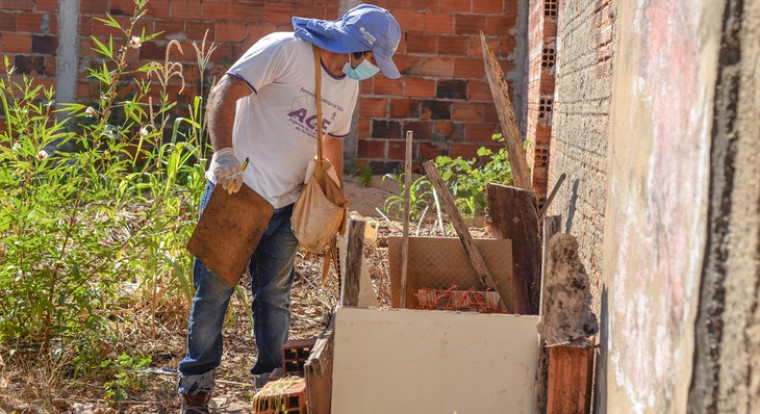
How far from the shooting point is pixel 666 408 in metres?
1.86

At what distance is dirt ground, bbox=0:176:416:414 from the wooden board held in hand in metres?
0.72

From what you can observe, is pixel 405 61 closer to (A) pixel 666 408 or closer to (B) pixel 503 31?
(B) pixel 503 31

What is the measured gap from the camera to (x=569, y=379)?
275 centimetres

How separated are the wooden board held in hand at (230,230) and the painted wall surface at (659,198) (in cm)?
143

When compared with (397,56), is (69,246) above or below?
below

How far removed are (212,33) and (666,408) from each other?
6503 millimetres

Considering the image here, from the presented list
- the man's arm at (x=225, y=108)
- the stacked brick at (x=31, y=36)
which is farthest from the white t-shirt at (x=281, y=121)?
the stacked brick at (x=31, y=36)

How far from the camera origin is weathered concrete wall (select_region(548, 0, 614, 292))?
10.9ft

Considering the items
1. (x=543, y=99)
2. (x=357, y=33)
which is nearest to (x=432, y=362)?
(x=357, y=33)

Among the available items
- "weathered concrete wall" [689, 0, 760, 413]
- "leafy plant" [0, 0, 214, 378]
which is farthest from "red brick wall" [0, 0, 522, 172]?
"weathered concrete wall" [689, 0, 760, 413]

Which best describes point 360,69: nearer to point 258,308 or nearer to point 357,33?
point 357,33

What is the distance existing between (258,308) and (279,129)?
0.79m

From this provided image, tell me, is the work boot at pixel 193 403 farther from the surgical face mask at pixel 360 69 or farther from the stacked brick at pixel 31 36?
the stacked brick at pixel 31 36

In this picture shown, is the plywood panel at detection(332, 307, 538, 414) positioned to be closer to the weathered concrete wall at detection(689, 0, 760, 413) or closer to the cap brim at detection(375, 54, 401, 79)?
the cap brim at detection(375, 54, 401, 79)
